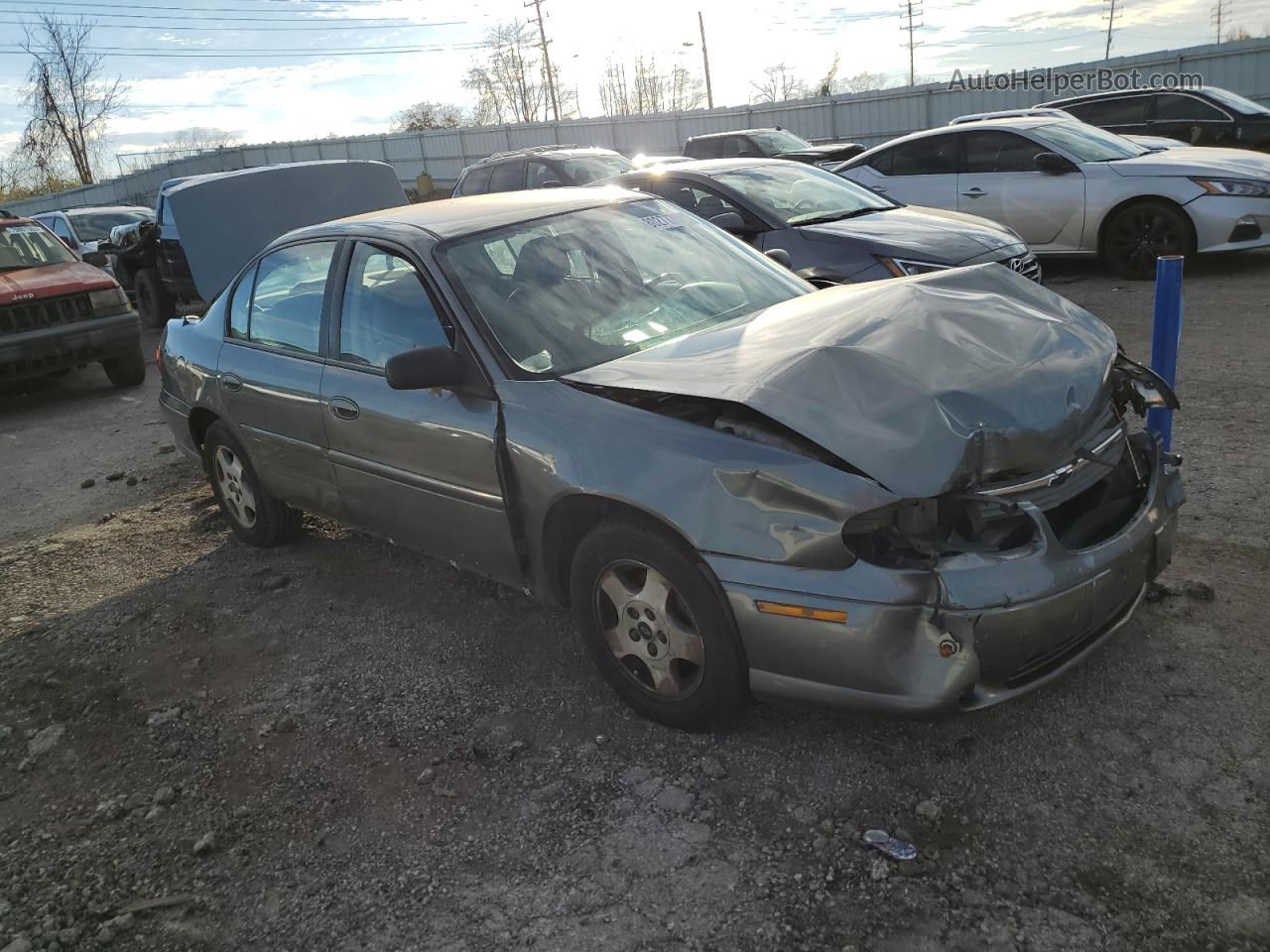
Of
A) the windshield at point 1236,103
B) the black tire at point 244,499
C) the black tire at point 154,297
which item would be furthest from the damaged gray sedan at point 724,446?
the windshield at point 1236,103

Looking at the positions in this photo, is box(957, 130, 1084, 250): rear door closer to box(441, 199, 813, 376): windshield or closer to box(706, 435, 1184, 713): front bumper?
box(441, 199, 813, 376): windshield

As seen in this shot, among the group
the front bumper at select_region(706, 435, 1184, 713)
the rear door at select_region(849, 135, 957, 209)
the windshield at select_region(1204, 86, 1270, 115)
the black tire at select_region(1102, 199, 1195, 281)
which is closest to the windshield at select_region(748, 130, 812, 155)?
the windshield at select_region(1204, 86, 1270, 115)

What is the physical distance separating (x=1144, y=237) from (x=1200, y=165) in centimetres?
74

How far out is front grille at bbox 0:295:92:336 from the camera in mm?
8805

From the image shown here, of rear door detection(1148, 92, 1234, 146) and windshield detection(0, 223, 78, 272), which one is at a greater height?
windshield detection(0, 223, 78, 272)

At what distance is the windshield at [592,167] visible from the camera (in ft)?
39.5

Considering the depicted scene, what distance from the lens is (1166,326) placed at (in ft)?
13.9

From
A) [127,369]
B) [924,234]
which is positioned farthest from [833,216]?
[127,369]

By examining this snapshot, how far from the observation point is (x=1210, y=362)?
6.49 metres

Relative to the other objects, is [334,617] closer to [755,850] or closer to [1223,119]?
[755,850]

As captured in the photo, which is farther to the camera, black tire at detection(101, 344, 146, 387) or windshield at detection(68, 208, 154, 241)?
windshield at detection(68, 208, 154, 241)

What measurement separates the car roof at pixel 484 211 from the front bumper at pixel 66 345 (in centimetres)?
569

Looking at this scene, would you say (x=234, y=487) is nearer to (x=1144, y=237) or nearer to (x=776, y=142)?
(x=1144, y=237)

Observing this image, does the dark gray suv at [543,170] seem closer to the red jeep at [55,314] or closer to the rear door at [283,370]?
the red jeep at [55,314]
